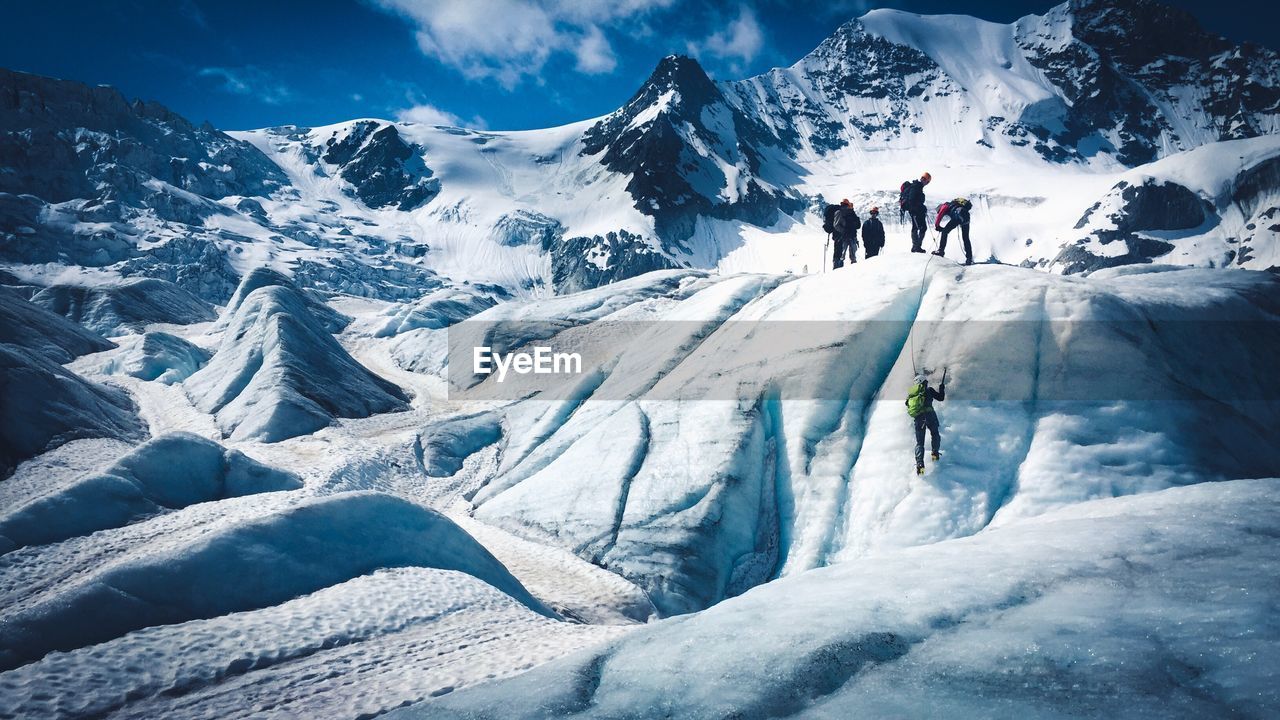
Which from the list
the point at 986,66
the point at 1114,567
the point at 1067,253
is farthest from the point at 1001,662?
the point at 986,66

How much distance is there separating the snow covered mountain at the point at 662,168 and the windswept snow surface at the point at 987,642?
3343 inches

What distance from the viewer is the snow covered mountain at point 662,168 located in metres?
92.0

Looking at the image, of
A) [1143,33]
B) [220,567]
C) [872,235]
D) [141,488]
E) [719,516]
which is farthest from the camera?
[1143,33]

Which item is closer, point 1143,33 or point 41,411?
point 41,411

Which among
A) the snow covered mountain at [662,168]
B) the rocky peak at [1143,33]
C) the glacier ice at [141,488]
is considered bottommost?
the glacier ice at [141,488]

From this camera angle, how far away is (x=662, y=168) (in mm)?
139375

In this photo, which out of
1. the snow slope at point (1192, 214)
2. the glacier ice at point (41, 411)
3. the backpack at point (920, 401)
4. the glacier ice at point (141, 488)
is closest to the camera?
the glacier ice at point (141, 488)

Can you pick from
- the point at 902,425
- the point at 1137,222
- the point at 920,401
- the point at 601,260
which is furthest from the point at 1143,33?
the point at 920,401

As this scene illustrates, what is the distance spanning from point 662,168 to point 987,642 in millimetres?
142326

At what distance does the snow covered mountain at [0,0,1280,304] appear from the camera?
3622 inches

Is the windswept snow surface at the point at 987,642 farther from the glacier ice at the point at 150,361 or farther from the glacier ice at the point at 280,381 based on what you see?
the glacier ice at the point at 150,361

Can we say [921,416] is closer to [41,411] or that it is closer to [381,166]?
[41,411]

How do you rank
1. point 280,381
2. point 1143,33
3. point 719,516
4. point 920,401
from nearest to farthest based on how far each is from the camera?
point 920,401
point 719,516
point 280,381
point 1143,33

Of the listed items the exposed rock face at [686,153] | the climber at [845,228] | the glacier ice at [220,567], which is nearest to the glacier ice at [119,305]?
the glacier ice at [220,567]
